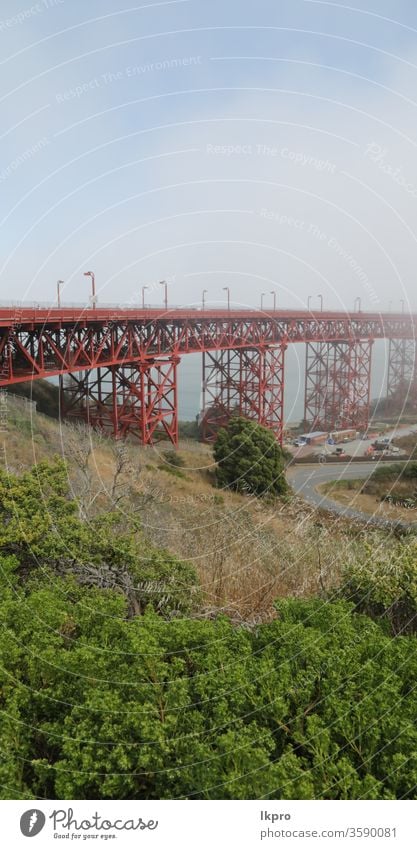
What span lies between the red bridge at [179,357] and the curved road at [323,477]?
2.70 m

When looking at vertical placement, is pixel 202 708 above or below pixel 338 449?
above

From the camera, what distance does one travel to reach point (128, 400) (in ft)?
70.8

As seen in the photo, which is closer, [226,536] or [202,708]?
[202,708]

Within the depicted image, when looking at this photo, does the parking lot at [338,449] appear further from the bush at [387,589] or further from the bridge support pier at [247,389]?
the bush at [387,589]

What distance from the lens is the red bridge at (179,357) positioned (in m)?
15.6

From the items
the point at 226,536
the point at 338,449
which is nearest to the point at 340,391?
the point at 338,449

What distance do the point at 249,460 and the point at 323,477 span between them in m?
4.87

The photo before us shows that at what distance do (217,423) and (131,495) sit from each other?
59.4 feet

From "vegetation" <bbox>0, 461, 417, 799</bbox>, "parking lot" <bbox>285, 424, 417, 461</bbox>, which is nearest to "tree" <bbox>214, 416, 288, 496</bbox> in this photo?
"parking lot" <bbox>285, 424, 417, 461</bbox>

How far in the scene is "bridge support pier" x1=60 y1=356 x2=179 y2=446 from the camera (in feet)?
66.7

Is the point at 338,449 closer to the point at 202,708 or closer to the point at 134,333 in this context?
the point at 134,333

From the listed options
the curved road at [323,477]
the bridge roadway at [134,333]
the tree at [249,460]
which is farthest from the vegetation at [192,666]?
the tree at [249,460]

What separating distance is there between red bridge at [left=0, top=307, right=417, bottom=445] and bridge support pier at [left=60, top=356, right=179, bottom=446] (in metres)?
0.04

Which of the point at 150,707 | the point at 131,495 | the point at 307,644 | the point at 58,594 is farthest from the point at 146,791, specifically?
the point at 131,495
